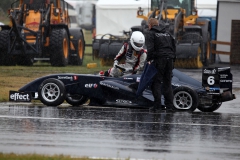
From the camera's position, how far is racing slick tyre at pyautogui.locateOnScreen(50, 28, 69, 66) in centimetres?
2902

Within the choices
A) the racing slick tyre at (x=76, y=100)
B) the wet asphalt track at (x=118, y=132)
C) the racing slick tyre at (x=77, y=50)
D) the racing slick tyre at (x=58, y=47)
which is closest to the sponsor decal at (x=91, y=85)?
the wet asphalt track at (x=118, y=132)

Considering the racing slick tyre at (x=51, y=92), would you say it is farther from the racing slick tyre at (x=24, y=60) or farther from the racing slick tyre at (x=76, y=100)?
the racing slick tyre at (x=24, y=60)

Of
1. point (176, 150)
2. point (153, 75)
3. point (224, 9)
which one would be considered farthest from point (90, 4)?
point (176, 150)

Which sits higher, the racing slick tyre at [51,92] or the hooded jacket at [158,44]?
the hooded jacket at [158,44]

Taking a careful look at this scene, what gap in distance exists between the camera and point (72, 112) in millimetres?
13930

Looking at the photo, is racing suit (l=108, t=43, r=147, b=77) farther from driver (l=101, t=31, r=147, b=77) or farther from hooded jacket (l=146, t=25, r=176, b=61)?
hooded jacket (l=146, t=25, r=176, b=61)

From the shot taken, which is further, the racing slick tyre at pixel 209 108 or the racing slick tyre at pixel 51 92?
the racing slick tyre at pixel 209 108

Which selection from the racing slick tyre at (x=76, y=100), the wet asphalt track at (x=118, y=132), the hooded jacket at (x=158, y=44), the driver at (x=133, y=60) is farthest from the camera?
the racing slick tyre at (x=76, y=100)

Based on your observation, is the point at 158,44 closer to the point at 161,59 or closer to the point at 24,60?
the point at 161,59

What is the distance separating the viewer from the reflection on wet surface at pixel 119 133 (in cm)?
961

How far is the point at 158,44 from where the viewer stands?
14781mm

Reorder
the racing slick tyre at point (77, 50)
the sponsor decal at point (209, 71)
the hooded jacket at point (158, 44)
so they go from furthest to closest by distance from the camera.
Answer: the racing slick tyre at point (77, 50)
the sponsor decal at point (209, 71)
the hooded jacket at point (158, 44)

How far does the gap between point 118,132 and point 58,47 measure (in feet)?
59.2

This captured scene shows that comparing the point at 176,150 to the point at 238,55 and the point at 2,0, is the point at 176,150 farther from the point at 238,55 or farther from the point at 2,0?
the point at 238,55
